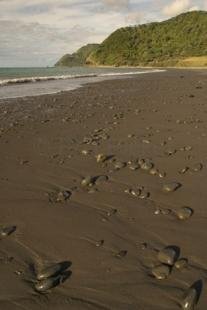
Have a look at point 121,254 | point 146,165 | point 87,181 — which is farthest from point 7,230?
point 146,165

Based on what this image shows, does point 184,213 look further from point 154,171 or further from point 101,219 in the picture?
point 154,171

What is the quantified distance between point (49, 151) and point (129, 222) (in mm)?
3223

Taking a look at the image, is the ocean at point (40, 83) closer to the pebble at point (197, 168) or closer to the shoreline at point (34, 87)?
the shoreline at point (34, 87)

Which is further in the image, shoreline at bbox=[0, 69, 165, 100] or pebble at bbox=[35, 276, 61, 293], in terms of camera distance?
shoreline at bbox=[0, 69, 165, 100]

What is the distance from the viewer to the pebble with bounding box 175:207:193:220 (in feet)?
13.5

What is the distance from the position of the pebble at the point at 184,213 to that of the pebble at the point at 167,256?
0.76m

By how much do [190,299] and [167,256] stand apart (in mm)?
573

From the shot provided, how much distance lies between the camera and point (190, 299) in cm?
276

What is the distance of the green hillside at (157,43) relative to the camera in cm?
10444

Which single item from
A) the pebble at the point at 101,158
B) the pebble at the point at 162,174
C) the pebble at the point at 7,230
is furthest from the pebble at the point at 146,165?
the pebble at the point at 7,230

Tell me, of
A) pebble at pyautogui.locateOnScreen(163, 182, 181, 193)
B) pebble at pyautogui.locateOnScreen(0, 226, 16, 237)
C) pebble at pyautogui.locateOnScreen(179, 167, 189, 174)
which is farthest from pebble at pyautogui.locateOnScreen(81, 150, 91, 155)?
pebble at pyautogui.locateOnScreen(0, 226, 16, 237)

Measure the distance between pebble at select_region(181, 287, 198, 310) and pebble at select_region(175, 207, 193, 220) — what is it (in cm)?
131

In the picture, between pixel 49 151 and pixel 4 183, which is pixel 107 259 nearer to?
pixel 4 183

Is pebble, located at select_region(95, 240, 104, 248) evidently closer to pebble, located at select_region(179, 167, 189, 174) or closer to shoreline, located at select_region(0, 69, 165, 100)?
pebble, located at select_region(179, 167, 189, 174)
